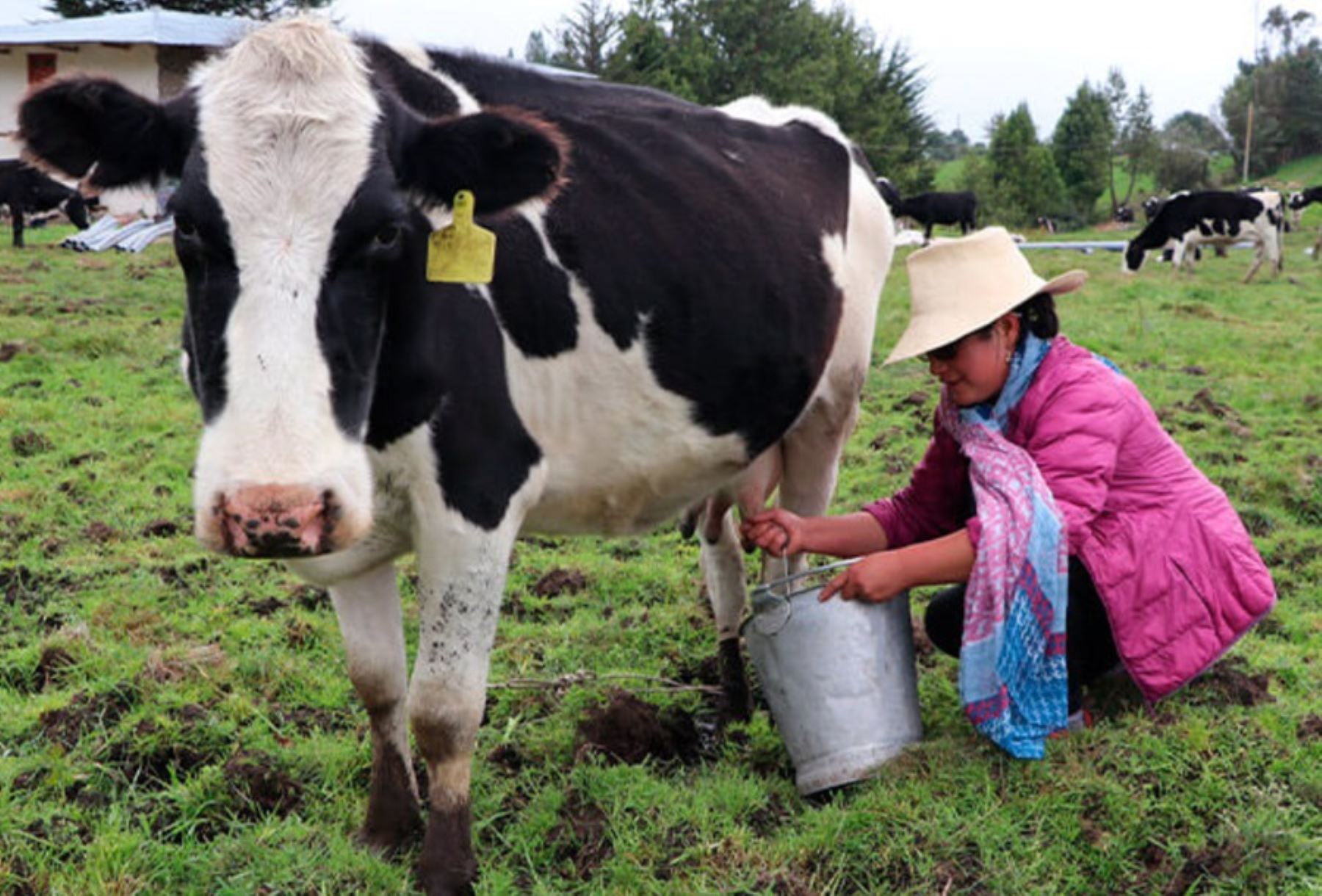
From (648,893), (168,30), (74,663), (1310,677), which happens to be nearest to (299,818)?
(648,893)

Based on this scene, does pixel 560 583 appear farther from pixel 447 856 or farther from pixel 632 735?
pixel 447 856

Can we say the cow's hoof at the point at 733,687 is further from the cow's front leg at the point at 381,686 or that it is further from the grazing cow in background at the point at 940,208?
the grazing cow in background at the point at 940,208

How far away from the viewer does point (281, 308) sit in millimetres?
2332

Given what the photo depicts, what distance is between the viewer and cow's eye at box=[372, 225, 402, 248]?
251cm

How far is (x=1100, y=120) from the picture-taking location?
160ft

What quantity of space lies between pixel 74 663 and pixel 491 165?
2617 millimetres

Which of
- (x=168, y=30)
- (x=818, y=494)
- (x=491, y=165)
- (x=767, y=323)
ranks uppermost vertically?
(x=168, y=30)

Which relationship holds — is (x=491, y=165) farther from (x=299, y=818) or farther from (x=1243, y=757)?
(x=1243, y=757)

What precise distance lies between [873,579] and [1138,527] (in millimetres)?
719

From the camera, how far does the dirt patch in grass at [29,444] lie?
719 cm

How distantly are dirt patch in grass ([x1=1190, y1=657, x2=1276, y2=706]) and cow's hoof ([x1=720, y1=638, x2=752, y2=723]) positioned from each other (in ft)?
4.56

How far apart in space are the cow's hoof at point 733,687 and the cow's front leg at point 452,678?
131 centimetres

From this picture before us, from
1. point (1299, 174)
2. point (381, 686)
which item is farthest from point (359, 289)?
point (1299, 174)

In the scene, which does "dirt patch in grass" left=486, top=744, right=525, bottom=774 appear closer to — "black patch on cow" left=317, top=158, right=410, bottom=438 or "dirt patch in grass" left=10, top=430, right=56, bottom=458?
"black patch on cow" left=317, top=158, right=410, bottom=438
